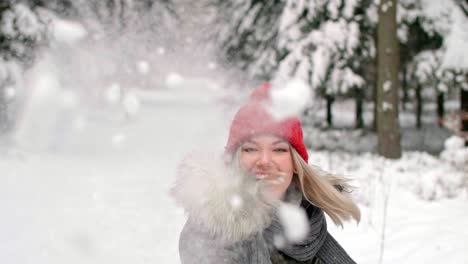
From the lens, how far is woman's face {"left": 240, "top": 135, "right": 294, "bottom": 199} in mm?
2193

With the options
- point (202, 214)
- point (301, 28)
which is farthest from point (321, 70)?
point (202, 214)

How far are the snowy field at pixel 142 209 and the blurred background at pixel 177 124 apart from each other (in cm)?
3

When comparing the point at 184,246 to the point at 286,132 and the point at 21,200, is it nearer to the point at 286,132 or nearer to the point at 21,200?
the point at 286,132

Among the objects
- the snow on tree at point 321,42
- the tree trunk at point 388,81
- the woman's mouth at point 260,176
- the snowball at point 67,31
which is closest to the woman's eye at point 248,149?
the woman's mouth at point 260,176

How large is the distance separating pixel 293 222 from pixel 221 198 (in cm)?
52

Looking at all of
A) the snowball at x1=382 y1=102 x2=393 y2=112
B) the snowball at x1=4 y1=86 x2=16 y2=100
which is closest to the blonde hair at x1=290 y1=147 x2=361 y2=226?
the snowball at x1=382 y1=102 x2=393 y2=112

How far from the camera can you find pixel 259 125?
2.27m

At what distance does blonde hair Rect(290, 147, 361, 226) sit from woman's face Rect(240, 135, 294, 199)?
2.2 inches

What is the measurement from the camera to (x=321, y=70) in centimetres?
1011

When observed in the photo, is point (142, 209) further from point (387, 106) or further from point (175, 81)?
point (175, 81)

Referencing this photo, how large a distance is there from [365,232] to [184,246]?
3528 millimetres

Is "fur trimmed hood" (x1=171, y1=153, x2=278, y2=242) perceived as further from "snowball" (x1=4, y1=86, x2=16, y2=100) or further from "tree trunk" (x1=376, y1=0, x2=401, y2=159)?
"snowball" (x1=4, y1=86, x2=16, y2=100)

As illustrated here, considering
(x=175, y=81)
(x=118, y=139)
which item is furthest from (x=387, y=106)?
(x=175, y=81)

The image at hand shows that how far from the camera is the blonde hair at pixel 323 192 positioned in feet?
7.69
